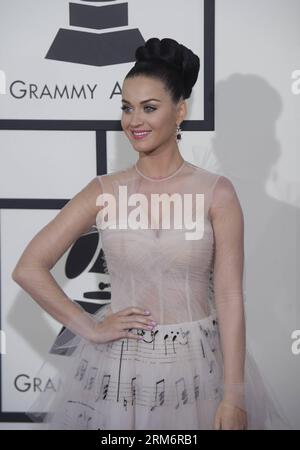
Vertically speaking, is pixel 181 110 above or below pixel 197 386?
above

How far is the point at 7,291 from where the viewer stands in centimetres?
228

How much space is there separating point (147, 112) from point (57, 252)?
479 mm

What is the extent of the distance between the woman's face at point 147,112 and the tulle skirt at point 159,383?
1.70 feet

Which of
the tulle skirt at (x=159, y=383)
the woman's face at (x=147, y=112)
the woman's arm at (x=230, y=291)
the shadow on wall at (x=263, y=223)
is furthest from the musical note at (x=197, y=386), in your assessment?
the woman's face at (x=147, y=112)

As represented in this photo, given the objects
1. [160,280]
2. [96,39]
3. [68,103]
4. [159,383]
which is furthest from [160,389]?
[96,39]

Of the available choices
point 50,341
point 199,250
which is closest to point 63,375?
point 50,341

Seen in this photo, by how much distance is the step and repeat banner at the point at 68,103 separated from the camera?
2094mm

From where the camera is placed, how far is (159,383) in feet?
5.63

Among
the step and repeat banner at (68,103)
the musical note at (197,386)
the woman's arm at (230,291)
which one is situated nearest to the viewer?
the woman's arm at (230,291)

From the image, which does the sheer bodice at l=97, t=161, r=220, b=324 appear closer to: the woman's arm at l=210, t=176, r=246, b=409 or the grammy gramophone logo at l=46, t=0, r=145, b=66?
the woman's arm at l=210, t=176, r=246, b=409

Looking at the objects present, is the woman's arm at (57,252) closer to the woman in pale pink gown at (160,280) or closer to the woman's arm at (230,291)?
the woman in pale pink gown at (160,280)

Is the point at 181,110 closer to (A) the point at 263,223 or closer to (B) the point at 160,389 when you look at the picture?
(A) the point at 263,223

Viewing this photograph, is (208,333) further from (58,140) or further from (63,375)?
(58,140)

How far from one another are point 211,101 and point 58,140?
1.81 ft
